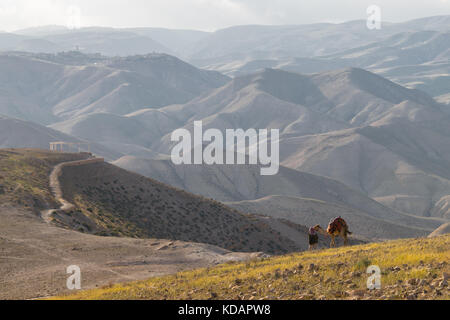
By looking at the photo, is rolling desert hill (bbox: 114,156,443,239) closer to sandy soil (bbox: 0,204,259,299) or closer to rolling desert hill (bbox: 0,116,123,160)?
rolling desert hill (bbox: 0,116,123,160)

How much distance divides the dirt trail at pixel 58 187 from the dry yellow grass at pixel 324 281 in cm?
1838

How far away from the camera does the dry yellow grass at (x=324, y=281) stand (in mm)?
12703

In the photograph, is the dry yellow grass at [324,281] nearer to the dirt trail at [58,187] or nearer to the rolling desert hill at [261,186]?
the dirt trail at [58,187]

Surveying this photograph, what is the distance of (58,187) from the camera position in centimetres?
4328

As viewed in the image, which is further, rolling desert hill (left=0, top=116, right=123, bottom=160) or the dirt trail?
rolling desert hill (left=0, top=116, right=123, bottom=160)

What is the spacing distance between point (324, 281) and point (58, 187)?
32102mm

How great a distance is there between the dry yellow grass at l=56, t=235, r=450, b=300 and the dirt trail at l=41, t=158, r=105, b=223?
60.3 ft

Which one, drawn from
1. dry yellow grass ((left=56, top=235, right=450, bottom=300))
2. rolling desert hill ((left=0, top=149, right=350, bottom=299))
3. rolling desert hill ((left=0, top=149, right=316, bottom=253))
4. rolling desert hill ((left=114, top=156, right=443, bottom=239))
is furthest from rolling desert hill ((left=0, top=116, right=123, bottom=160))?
dry yellow grass ((left=56, top=235, right=450, bottom=300))

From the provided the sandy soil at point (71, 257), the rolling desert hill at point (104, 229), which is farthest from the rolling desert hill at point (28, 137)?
the sandy soil at point (71, 257)

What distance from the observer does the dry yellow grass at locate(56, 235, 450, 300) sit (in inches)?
500

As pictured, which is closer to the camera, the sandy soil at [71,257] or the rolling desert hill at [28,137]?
the sandy soil at [71,257]

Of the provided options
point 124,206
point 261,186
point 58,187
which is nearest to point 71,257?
point 58,187
